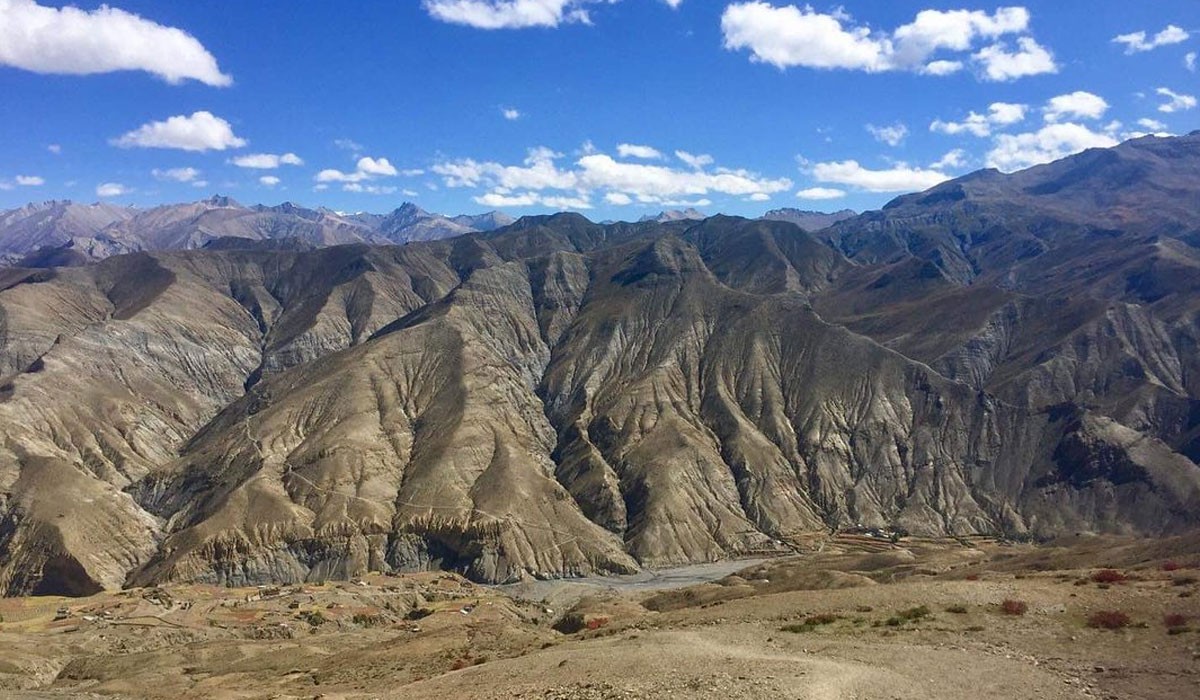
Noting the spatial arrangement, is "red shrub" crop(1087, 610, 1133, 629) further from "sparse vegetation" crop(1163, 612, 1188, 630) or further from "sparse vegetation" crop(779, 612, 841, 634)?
"sparse vegetation" crop(779, 612, 841, 634)

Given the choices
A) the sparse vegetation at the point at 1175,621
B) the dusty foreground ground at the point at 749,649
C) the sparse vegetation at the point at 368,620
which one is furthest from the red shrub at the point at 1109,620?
the sparse vegetation at the point at 368,620

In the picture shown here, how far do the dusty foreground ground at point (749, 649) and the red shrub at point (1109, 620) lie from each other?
0.28 ft

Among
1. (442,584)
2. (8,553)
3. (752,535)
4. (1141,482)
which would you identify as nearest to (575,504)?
(752,535)

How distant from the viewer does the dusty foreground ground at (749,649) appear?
31.0 meters

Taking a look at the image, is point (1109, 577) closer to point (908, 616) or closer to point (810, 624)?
point (908, 616)

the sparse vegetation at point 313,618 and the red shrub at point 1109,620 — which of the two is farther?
the sparse vegetation at point 313,618

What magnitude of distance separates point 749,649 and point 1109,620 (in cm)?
1674

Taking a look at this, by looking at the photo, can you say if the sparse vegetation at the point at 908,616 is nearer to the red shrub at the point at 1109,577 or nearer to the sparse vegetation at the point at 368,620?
the red shrub at the point at 1109,577

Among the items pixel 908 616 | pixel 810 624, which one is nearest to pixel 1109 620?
pixel 908 616

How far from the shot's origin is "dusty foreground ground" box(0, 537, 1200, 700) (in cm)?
3098

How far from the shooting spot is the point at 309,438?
185375 mm

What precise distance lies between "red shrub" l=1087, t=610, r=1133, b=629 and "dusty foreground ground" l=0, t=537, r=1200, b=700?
0.28 feet

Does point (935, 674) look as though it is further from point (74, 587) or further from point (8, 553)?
point (8, 553)

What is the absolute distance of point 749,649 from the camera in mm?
37375
